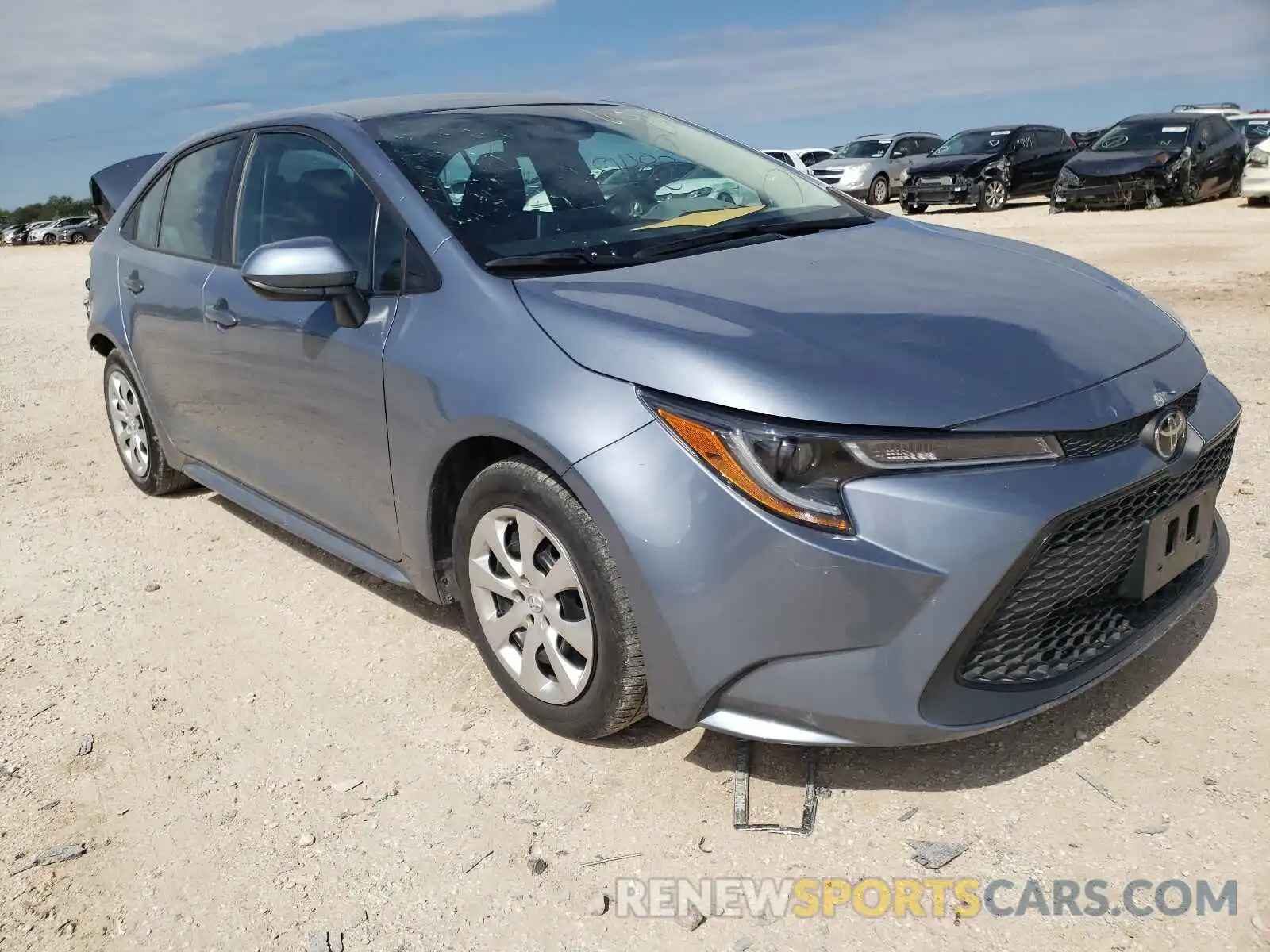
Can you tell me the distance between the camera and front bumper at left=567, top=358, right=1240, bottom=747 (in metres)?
2.07

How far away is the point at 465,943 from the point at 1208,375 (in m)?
2.29

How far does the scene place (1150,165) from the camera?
1659 cm

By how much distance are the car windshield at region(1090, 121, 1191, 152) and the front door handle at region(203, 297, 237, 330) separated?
17.0 m

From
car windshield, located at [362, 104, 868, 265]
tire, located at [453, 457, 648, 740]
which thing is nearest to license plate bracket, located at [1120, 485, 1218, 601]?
tire, located at [453, 457, 648, 740]

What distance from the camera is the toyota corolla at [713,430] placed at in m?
2.11

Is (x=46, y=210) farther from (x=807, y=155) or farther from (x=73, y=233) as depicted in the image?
(x=807, y=155)

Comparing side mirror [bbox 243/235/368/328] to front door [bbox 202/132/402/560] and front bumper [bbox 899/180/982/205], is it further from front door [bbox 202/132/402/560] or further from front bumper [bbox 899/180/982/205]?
front bumper [bbox 899/180/982/205]

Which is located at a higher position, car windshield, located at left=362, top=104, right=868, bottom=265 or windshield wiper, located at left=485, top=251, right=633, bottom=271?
car windshield, located at left=362, top=104, right=868, bottom=265

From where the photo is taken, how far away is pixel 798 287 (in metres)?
2.57

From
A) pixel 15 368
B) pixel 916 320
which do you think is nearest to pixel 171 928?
pixel 916 320

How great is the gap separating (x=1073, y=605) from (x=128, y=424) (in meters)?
4.32

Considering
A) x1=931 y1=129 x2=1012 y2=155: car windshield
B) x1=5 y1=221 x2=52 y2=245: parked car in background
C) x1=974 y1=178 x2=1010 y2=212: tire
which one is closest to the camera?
x1=974 y1=178 x2=1010 y2=212: tire

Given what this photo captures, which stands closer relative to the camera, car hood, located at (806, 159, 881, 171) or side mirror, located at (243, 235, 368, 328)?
side mirror, located at (243, 235, 368, 328)

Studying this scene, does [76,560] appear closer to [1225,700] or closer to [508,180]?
[508,180]
